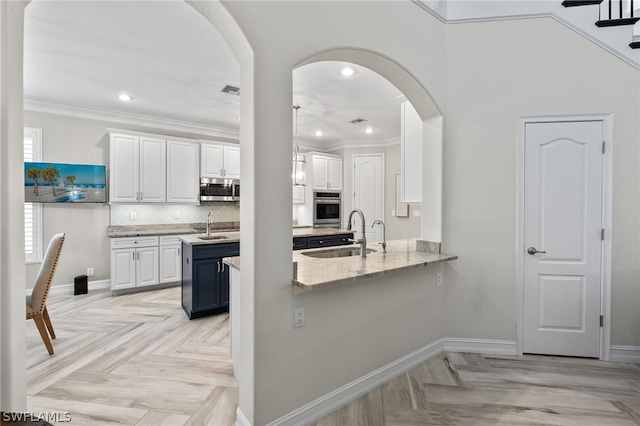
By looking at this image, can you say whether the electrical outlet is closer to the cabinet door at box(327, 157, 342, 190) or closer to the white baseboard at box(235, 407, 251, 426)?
the white baseboard at box(235, 407, 251, 426)

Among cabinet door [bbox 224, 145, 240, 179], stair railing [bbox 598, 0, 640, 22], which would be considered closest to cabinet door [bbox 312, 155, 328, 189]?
cabinet door [bbox 224, 145, 240, 179]

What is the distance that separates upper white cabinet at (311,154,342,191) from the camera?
22.1 ft

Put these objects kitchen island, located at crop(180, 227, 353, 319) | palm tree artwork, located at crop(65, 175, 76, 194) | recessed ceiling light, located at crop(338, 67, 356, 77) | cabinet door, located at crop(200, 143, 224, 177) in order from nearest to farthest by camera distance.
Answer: recessed ceiling light, located at crop(338, 67, 356, 77) → kitchen island, located at crop(180, 227, 353, 319) → palm tree artwork, located at crop(65, 175, 76, 194) → cabinet door, located at crop(200, 143, 224, 177)

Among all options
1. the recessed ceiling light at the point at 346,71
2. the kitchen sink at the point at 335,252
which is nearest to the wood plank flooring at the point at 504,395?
the kitchen sink at the point at 335,252

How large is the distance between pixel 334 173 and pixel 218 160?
8.32 feet

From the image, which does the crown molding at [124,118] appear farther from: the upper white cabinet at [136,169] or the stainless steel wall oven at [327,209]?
the stainless steel wall oven at [327,209]

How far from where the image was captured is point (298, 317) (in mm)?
1893

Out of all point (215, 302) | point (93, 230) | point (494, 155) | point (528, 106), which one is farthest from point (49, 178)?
point (528, 106)

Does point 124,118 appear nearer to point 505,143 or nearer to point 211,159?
point 211,159

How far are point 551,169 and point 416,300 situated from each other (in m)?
1.66

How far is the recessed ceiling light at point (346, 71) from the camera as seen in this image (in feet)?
11.1

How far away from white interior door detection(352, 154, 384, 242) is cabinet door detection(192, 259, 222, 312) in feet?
12.4

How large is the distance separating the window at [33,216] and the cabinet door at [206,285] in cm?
270

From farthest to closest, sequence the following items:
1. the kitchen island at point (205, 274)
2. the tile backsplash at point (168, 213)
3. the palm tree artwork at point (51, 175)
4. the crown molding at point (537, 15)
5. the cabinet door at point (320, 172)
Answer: the cabinet door at point (320, 172)
the tile backsplash at point (168, 213)
the palm tree artwork at point (51, 175)
the kitchen island at point (205, 274)
the crown molding at point (537, 15)
